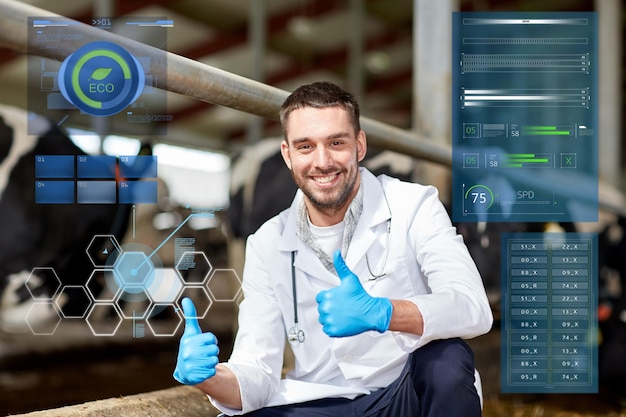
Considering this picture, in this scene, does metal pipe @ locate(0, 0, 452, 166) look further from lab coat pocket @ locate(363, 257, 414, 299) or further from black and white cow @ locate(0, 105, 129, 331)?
black and white cow @ locate(0, 105, 129, 331)

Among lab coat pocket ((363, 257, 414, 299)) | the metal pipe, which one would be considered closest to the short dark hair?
the metal pipe

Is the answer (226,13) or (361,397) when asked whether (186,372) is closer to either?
Result: (361,397)

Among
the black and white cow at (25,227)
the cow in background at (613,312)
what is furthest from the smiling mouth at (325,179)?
the cow in background at (613,312)

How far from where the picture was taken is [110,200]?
3.89 feet

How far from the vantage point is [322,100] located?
43.8 inches

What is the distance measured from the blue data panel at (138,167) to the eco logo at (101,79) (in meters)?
0.09

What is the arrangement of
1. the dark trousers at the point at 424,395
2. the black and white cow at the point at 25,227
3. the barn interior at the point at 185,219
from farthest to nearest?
1. the black and white cow at the point at 25,227
2. the barn interior at the point at 185,219
3. the dark trousers at the point at 424,395

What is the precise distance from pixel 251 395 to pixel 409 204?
39 centimetres

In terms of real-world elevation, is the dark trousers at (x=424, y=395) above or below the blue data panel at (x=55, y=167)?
below

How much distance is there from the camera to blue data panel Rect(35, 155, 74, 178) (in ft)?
3.83

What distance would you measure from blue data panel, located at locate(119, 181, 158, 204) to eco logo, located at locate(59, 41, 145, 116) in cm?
12
